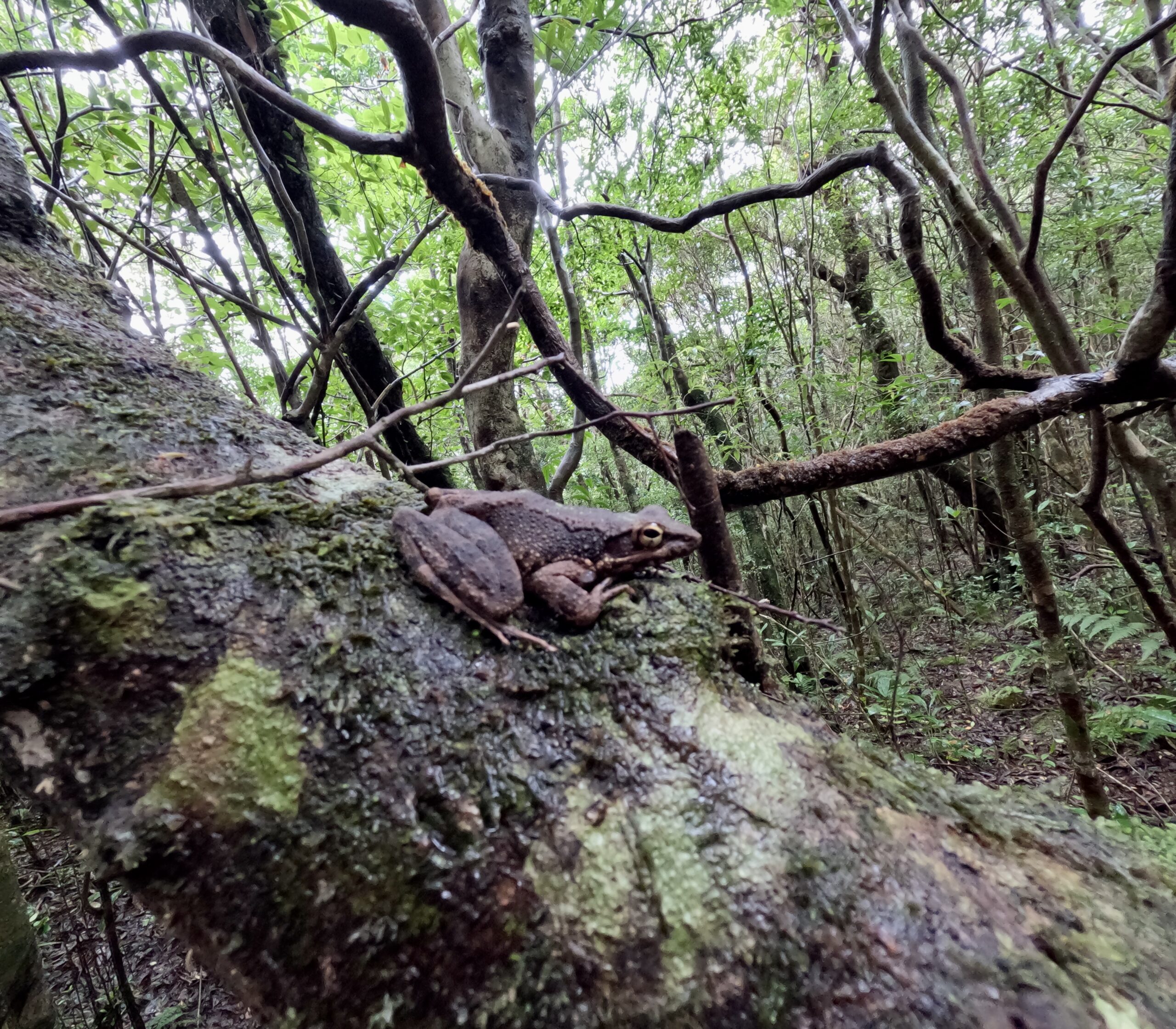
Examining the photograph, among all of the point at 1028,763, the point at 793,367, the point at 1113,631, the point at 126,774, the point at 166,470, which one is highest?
the point at 793,367

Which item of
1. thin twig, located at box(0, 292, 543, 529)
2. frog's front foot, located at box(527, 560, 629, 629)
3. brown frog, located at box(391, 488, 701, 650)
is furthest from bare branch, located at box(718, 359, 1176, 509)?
thin twig, located at box(0, 292, 543, 529)

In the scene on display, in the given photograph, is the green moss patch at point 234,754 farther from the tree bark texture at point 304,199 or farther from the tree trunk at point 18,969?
the tree bark texture at point 304,199

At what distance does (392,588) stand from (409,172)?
541 centimetres

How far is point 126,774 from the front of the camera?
2.95ft

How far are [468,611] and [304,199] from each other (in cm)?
401

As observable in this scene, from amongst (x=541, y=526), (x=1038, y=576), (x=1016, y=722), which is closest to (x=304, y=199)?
(x=541, y=526)

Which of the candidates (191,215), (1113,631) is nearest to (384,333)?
(191,215)

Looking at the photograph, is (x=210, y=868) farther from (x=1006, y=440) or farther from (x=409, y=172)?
(x=409, y=172)

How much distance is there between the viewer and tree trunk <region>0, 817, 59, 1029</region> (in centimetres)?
216

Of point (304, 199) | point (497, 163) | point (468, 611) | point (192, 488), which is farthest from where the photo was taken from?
point (304, 199)

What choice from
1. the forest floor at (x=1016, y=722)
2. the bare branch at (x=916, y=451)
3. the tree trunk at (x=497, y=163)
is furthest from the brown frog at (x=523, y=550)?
the forest floor at (x=1016, y=722)

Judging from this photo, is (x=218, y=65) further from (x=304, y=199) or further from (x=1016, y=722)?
(x=1016, y=722)

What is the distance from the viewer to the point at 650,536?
1.98 m

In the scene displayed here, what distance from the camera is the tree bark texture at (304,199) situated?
327cm
